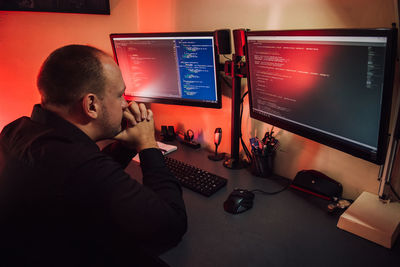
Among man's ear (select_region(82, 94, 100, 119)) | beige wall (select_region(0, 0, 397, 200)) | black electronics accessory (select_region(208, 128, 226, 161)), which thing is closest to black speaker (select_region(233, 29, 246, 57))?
beige wall (select_region(0, 0, 397, 200))

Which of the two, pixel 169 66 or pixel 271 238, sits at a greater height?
pixel 169 66

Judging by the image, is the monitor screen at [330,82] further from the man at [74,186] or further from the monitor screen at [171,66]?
the man at [74,186]

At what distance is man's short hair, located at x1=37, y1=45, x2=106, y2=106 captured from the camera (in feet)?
2.99

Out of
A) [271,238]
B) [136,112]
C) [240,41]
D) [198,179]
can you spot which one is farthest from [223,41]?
[271,238]

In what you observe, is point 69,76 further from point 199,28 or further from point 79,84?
point 199,28

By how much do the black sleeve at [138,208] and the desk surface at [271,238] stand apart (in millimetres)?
66

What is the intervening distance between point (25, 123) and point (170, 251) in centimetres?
58

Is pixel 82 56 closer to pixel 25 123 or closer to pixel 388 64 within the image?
pixel 25 123

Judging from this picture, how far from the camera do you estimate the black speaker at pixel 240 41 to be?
4.12 feet

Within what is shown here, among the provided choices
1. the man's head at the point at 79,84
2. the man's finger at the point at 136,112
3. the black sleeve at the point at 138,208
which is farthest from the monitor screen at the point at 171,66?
the black sleeve at the point at 138,208

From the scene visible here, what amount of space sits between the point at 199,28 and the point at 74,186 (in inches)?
45.8

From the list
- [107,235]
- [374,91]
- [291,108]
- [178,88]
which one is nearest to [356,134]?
[374,91]

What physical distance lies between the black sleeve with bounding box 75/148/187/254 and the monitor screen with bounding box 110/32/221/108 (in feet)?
2.24

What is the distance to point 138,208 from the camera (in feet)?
2.79
